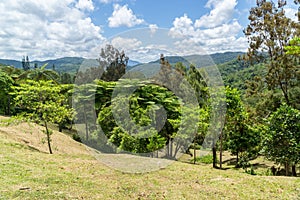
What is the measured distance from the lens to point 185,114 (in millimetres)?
15203

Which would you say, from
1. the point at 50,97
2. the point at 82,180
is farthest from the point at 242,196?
the point at 50,97

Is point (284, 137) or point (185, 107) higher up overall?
point (185, 107)

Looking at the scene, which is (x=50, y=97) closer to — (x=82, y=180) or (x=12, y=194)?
(x=82, y=180)

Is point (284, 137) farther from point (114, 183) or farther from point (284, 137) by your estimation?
point (114, 183)

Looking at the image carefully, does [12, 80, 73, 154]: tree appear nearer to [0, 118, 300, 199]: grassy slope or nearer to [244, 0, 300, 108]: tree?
[0, 118, 300, 199]: grassy slope

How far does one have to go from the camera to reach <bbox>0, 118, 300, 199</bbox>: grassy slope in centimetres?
713

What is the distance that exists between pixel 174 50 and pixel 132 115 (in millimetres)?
5835

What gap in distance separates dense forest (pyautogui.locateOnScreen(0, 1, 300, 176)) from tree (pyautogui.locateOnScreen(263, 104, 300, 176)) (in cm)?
4

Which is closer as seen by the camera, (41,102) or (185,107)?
(41,102)

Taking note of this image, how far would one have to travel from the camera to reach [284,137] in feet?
38.2

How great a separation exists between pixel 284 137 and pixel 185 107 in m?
6.05

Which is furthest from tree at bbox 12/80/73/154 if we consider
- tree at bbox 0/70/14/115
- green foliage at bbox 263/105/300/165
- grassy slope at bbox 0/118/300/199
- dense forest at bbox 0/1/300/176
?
tree at bbox 0/70/14/115

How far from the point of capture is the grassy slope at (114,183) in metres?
7.13

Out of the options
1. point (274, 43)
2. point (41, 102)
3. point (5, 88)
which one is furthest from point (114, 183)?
point (5, 88)
